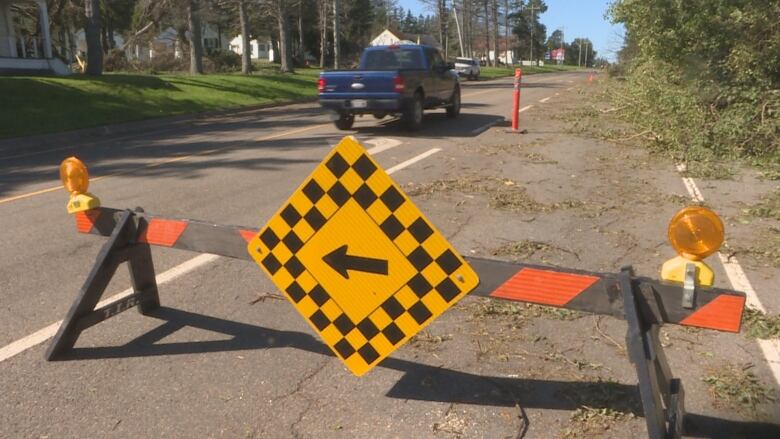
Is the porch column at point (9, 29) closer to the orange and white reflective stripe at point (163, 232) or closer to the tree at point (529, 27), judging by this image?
the orange and white reflective stripe at point (163, 232)

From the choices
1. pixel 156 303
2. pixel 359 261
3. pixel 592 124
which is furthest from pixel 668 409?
pixel 592 124

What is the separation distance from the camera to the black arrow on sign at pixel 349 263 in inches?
111

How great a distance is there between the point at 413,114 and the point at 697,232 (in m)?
11.9

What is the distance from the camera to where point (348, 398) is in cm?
335

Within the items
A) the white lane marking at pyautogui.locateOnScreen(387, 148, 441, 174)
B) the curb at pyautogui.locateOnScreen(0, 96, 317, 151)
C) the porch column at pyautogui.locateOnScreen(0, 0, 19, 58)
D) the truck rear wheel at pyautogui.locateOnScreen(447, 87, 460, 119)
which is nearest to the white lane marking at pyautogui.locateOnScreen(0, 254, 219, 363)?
the white lane marking at pyautogui.locateOnScreen(387, 148, 441, 174)

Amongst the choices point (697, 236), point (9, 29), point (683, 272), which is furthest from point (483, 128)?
point (9, 29)

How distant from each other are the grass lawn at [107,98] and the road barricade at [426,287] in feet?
45.1

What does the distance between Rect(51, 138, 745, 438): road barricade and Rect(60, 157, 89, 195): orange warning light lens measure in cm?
122

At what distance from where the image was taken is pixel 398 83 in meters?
13.4

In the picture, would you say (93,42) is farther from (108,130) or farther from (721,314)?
(721,314)

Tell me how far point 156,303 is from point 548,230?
385 centimetres

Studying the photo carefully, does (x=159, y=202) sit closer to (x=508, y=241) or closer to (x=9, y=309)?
(x=9, y=309)

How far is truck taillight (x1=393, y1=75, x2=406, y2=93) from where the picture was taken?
43.7ft

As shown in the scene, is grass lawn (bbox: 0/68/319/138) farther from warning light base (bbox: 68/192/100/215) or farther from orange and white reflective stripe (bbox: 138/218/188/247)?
orange and white reflective stripe (bbox: 138/218/188/247)
